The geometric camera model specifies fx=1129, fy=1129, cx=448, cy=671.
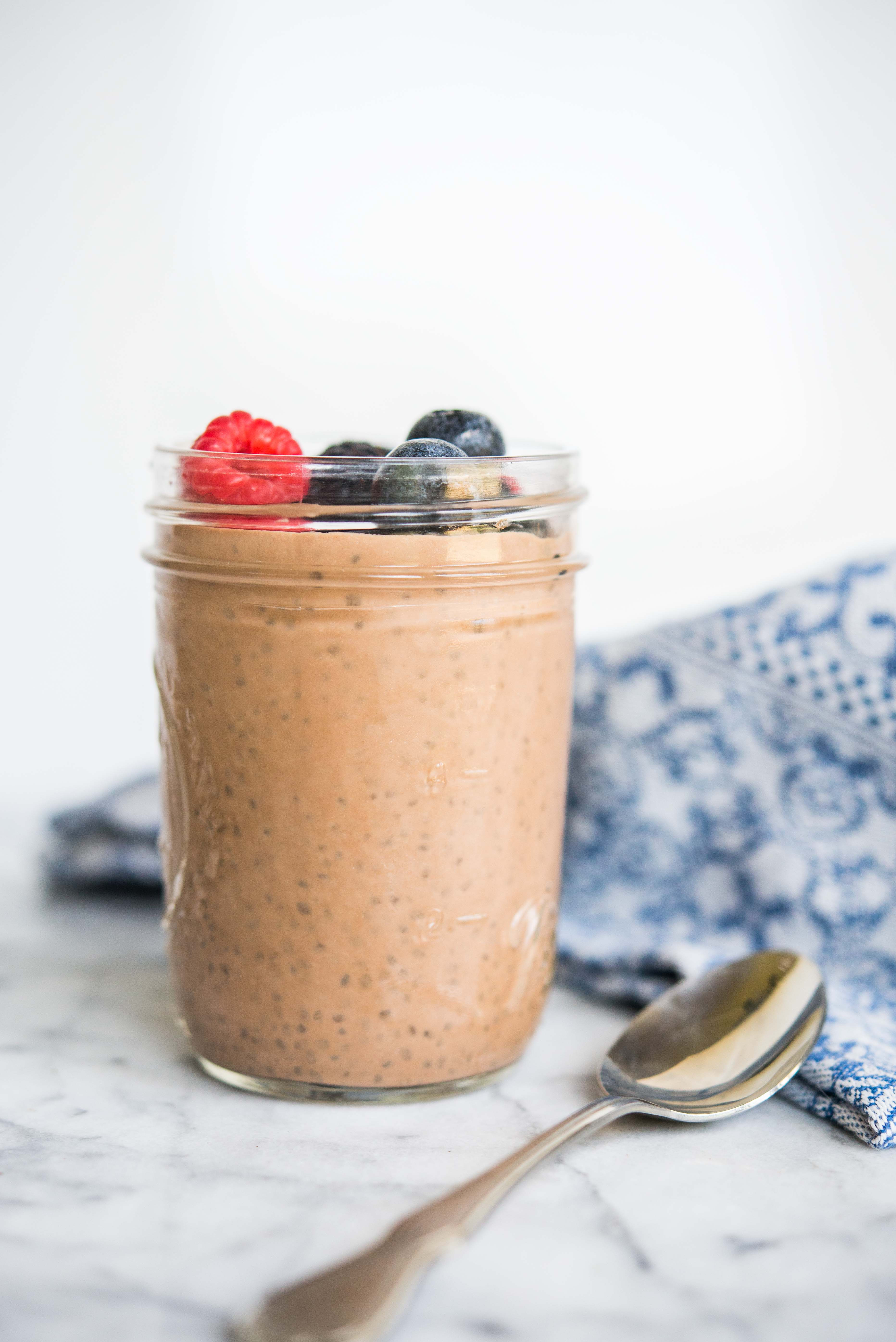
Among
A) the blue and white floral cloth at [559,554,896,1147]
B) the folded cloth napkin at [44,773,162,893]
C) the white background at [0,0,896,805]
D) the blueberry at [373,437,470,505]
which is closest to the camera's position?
the blueberry at [373,437,470,505]

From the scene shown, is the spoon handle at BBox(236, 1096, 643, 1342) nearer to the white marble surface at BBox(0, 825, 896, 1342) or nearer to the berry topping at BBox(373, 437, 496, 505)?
the white marble surface at BBox(0, 825, 896, 1342)

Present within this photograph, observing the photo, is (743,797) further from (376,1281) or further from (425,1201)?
(376,1281)

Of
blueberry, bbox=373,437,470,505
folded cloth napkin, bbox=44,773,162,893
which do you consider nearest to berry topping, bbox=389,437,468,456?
blueberry, bbox=373,437,470,505

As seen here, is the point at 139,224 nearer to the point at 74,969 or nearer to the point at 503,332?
the point at 503,332

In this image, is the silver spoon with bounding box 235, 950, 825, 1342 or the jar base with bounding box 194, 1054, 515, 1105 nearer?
the silver spoon with bounding box 235, 950, 825, 1342

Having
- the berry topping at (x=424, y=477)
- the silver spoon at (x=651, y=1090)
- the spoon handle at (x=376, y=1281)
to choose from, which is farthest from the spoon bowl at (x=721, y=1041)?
the berry topping at (x=424, y=477)

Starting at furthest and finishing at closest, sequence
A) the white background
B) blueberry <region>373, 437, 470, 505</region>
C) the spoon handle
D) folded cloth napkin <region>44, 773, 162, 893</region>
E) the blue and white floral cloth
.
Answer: the white background
folded cloth napkin <region>44, 773, 162, 893</region>
the blue and white floral cloth
blueberry <region>373, 437, 470, 505</region>
the spoon handle

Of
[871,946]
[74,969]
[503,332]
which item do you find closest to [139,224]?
[503,332]

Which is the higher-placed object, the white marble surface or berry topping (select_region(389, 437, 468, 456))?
berry topping (select_region(389, 437, 468, 456))
